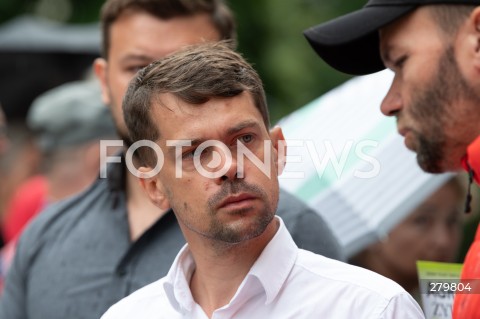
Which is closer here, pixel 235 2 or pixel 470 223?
pixel 470 223

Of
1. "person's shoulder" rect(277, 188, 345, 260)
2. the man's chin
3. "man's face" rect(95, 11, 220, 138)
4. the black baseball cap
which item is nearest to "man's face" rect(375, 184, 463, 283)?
"man's face" rect(95, 11, 220, 138)

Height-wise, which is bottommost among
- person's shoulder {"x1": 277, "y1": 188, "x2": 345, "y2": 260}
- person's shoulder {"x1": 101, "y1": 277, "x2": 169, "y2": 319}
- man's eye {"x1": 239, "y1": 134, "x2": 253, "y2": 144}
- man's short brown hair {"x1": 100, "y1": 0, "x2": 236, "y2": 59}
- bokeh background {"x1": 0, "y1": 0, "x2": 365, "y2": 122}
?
bokeh background {"x1": 0, "y1": 0, "x2": 365, "y2": 122}

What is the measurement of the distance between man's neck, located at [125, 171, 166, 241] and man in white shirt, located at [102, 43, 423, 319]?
2.31 feet

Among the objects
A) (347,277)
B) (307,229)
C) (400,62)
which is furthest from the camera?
(307,229)

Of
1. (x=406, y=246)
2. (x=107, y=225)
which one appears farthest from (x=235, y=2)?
(x=107, y=225)

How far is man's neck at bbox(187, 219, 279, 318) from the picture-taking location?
111 inches

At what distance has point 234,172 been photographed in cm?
273

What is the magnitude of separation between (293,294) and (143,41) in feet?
5.23

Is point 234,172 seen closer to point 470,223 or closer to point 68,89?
point 68,89

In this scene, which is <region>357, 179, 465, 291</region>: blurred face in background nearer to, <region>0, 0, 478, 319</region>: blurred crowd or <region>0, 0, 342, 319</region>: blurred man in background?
<region>0, 0, 478, 319</region>: blurred crowd

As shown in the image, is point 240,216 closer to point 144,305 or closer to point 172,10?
point 144,305

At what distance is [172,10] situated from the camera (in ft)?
13.2

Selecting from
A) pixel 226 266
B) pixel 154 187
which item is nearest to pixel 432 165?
pixel 226 266

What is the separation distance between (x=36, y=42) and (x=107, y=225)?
6.00m
